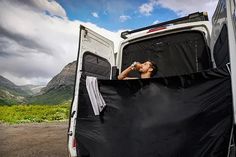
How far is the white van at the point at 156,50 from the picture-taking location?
133 inches

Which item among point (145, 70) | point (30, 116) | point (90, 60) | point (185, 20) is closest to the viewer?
point (145, 70)

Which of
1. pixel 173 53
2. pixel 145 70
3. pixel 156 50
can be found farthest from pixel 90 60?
pixel 173 53

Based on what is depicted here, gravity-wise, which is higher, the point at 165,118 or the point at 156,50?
the point at 156,50

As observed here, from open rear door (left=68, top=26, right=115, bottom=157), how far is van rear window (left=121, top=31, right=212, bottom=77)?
0.87ft

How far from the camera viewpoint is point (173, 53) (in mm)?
3855

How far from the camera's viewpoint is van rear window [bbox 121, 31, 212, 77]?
3.56 meters

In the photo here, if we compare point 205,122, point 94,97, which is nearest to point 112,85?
point 94,97

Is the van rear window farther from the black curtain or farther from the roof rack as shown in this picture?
the black curtain

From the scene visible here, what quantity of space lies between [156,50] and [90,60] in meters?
1.04

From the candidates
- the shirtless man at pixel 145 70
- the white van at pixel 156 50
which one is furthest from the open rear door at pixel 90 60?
the shirtless man at pixel 145 70

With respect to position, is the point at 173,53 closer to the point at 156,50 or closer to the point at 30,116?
the point at 156,50

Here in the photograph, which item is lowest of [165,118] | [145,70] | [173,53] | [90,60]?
[165,118]

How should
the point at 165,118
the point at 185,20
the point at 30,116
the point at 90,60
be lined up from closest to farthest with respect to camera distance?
the point at 165,118, the point at 90,60, the point at 185,20, the point at 30,116

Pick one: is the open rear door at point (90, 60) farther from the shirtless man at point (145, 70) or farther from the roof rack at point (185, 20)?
the shirtless man at point (145, 70)
